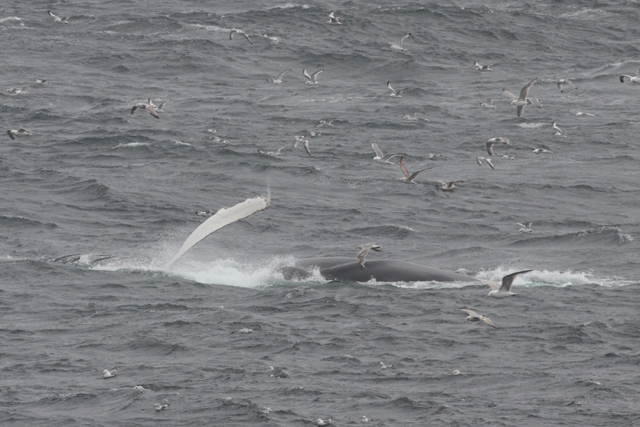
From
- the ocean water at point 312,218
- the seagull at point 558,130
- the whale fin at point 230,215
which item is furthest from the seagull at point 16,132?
the whale fin at point 230,215

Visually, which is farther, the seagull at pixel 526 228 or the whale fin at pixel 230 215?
the seagull at pixel 526 228

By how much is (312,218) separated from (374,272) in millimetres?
9760

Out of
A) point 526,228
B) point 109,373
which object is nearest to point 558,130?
point 526,228

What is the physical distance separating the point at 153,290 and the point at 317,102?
34.2 m

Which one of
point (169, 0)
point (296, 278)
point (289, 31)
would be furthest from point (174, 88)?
point (296, 278)

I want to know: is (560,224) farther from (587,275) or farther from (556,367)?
(556,367)

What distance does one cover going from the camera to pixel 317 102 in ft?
223

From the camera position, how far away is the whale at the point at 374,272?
36.2m

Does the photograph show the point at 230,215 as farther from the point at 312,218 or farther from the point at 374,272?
the point at 312,218

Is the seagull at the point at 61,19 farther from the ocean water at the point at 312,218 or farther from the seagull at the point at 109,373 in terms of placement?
the seagull at the point at 109,373

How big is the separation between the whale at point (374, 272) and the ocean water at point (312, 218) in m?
0.48

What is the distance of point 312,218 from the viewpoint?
150 ft

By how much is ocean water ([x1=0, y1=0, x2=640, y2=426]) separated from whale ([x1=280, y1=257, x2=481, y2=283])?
1.58 feet

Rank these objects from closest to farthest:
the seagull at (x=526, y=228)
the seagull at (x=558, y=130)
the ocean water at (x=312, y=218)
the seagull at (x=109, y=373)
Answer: the ocean water at (x=312, y=218) < the seagull at (x=109, y=373) < the seagull at (x=526, y=228) < the seagull at (x=558, y=130)
